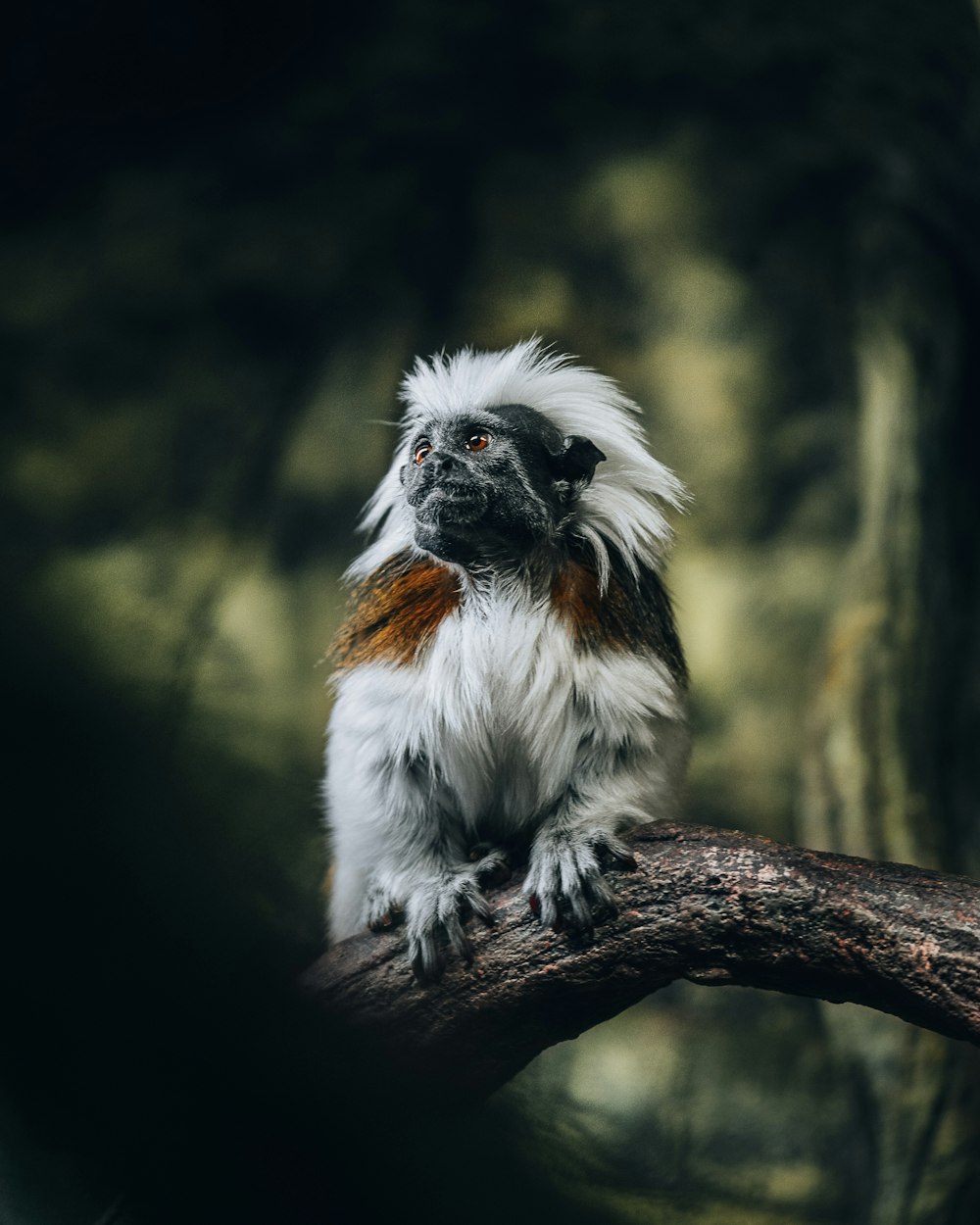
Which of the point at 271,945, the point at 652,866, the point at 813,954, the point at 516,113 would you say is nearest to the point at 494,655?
the point at 652,866

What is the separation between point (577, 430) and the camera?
2129 mm

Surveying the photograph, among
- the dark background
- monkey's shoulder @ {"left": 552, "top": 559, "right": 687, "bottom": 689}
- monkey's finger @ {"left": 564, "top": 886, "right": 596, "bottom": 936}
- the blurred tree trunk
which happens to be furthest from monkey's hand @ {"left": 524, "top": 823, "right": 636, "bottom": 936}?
the blurred tree trunk

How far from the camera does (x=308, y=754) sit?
3348 mm

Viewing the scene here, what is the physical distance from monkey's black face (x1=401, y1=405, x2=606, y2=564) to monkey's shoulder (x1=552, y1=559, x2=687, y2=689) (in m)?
0.10

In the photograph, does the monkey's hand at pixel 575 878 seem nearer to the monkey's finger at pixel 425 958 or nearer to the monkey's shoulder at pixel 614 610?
the monkey's finger at pixel 425 958

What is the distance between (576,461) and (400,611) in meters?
0.44

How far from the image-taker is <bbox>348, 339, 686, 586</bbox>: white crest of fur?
206 centimetres

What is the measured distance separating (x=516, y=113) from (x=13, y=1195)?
3530 millimetres

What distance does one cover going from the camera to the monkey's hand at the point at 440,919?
1817 mm

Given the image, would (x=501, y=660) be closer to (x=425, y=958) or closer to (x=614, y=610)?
(x=614, y=610)

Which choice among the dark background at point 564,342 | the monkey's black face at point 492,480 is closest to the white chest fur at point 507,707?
the monkey's black face at point 492,480

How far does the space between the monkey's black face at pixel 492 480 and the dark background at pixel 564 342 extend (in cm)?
92

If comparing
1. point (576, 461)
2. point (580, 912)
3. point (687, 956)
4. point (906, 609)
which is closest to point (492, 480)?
point (576, 461)

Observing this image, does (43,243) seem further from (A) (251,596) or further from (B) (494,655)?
(B) (494,655)
